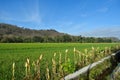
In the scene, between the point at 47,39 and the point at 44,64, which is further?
the point at 47,39

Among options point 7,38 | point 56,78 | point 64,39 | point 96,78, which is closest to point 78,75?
point 56,78

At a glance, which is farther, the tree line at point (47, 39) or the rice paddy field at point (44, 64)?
the tree line at point (47, 39)

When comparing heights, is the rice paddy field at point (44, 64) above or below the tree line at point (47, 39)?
below

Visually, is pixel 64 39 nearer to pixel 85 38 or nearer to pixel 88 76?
pixel 85 38

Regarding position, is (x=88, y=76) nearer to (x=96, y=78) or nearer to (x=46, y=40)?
(x=96, y=78)

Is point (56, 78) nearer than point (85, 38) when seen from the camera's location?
Yes

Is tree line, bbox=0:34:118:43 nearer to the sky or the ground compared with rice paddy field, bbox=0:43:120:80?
nearer to the sky

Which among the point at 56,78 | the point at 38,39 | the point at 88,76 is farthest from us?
the point at 38,39

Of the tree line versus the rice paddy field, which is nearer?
the rice paddy field

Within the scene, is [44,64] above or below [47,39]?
below

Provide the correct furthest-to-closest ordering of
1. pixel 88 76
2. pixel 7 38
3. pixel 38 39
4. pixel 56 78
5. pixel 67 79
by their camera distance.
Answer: pixel 38 39 < pixel 7 38 < pixel 88 76 < pixel 56 78 < pixel 67 79

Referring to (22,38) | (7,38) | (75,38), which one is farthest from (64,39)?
(7,38)

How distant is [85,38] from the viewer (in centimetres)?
15988

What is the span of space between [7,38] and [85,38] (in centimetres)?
5566
